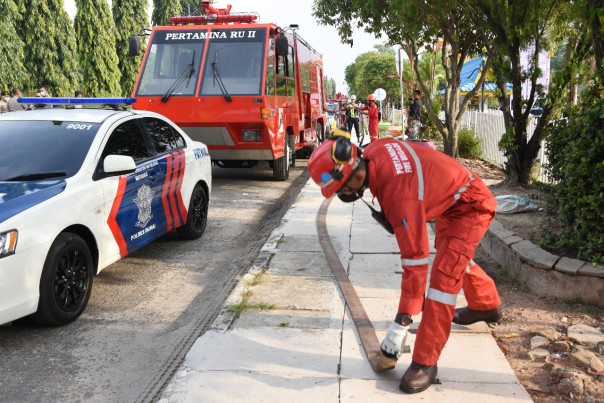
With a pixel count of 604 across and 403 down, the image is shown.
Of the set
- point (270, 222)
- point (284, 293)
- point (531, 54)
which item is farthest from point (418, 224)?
point (531, 54)

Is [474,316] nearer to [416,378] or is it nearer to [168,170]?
[416,378]

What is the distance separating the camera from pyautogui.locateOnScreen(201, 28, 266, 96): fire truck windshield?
10.6 meters

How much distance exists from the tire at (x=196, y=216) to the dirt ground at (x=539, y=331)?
10.7 feet

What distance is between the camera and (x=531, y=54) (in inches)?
332

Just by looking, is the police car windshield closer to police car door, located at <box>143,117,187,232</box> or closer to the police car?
the police car

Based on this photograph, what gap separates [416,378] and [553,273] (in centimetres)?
205

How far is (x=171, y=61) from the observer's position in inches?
432

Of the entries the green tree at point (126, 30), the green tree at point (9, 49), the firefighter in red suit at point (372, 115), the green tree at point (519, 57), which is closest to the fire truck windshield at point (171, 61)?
the green tree at point (519, 57)

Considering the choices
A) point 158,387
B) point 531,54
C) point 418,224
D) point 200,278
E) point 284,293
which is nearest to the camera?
point 418,224

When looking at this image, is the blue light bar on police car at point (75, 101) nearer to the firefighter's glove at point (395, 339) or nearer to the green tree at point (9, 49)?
the firefighter's glove at point (395, 339)

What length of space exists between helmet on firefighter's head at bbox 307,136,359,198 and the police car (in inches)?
84.4

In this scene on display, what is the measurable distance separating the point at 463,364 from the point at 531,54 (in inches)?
239

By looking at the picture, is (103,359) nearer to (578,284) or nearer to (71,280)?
(71,280)

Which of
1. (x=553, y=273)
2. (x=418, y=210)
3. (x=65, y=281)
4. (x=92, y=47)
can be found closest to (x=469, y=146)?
(x=553, y=273)
